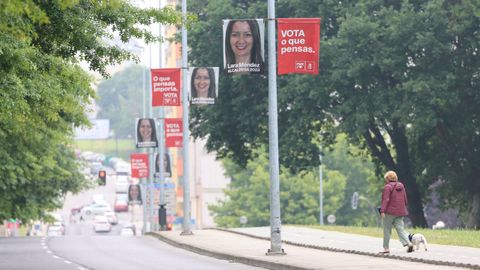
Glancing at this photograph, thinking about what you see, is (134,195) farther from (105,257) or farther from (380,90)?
(105,257)

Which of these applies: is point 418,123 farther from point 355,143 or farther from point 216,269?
point 216,269

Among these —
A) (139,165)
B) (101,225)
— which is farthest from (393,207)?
(101,225)

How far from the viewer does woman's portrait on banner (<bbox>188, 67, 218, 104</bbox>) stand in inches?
1670

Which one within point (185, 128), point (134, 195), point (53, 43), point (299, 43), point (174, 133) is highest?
point (299, 43)

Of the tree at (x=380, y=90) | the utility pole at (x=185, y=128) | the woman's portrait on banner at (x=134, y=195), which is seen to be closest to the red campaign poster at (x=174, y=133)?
the tree at (x=380, y=90)

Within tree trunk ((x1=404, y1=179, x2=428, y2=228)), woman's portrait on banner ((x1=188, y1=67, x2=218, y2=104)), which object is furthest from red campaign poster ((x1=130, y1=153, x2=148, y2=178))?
woman's portrait on banner ((x1=188, y1=67, x2=218, y2=104))

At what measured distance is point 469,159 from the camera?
53.6m

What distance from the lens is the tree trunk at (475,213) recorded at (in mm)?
54188

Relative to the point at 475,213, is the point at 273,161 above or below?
above

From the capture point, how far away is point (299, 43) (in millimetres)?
28859

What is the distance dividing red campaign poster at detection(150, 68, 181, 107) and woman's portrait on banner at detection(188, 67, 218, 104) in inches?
55.7

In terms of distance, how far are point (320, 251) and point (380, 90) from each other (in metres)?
20.3

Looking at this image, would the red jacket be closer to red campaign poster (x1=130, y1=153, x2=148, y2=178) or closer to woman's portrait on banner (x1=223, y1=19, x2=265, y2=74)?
woman's portrait on banner (x1=223, y1=19, x2=265, y2=74)

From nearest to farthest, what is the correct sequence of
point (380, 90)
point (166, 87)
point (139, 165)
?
point (166, 87) → point (380, 90) → point (139, 165)
